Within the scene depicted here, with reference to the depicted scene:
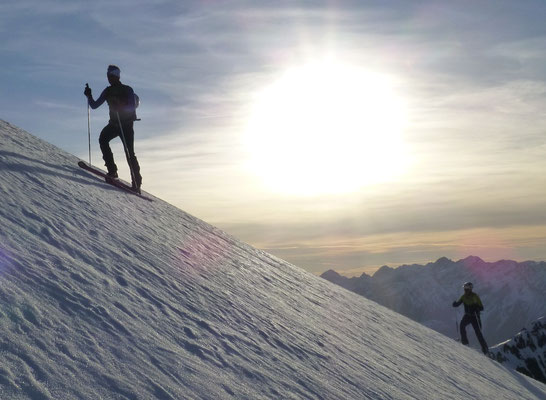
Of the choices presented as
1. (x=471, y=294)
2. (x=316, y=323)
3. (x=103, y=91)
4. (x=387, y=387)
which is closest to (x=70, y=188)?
(x=103, y=91)

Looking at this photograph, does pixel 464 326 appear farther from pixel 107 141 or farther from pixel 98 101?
pixel 98 101

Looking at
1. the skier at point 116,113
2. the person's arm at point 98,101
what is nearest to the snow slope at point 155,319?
the skier at point 116,113

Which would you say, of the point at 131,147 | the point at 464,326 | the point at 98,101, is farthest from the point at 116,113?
the point at 464,326

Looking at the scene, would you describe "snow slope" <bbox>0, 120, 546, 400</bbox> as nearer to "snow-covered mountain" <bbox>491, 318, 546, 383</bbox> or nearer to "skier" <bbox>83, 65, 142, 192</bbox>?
"skier" <bbox>83, 65, 142, 192</bbox>

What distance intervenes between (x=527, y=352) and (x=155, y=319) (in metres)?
123

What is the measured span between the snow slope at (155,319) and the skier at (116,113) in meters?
0.74

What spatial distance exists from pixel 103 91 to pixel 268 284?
4.99m

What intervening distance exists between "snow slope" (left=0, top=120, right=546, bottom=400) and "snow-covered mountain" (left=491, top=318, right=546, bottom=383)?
344ft

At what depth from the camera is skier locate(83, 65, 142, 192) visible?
11.4 meters

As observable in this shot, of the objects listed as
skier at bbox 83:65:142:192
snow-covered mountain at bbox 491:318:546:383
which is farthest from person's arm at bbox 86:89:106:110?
snow-covered mountain at bbox 491:318:546:383

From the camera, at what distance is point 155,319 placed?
5605mm

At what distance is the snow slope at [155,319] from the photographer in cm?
421

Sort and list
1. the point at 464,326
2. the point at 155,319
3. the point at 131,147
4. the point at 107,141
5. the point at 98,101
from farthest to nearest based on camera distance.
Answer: the point at 464,326 < the point at 131,147 < the point at 107,141 < the point at 98,101 < the point at 155,319

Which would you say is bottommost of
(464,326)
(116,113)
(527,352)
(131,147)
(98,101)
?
(527,352)
